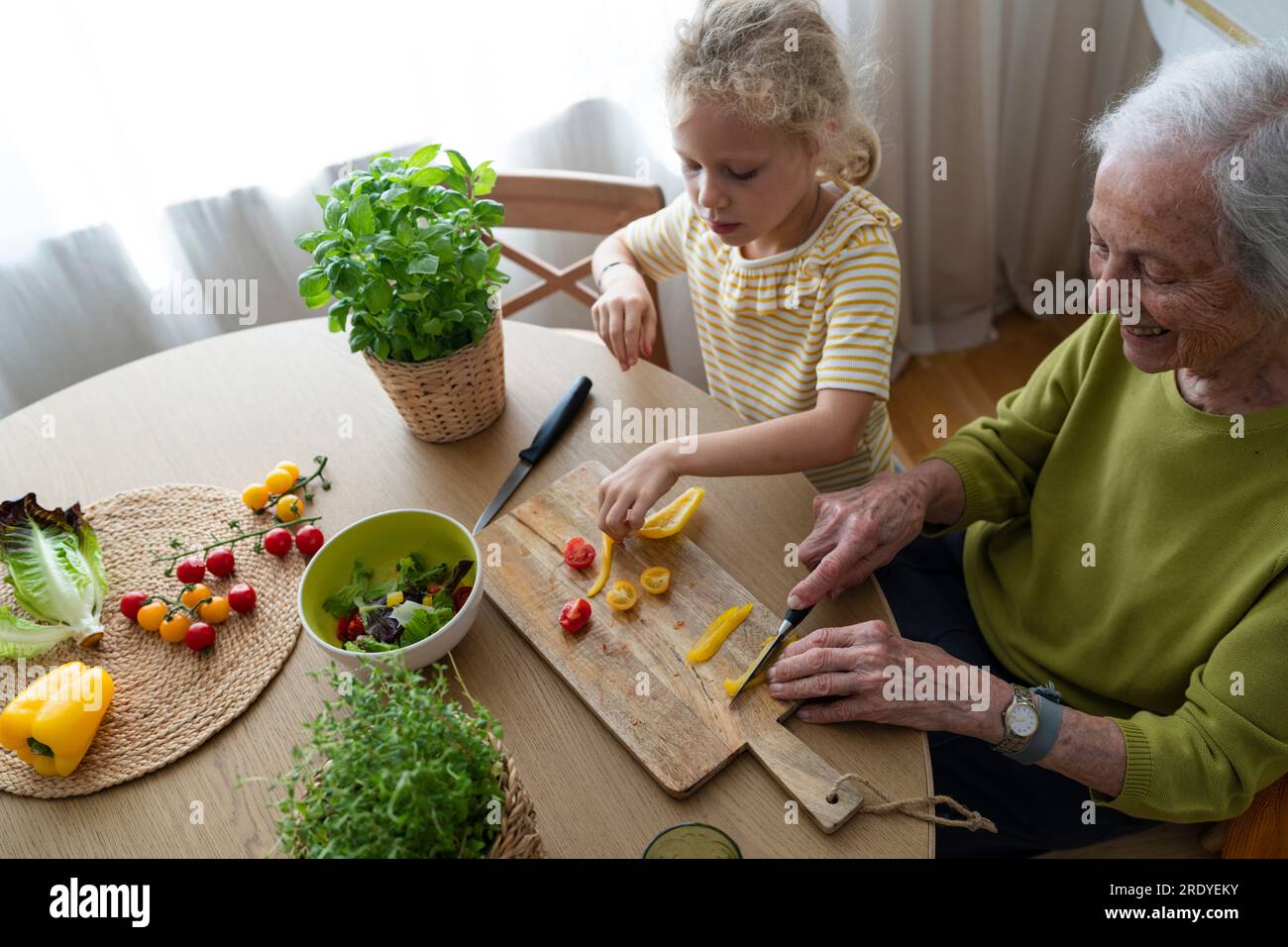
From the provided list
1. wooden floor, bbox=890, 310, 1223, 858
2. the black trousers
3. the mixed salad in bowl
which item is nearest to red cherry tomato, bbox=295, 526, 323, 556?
the mixed salad in bowl

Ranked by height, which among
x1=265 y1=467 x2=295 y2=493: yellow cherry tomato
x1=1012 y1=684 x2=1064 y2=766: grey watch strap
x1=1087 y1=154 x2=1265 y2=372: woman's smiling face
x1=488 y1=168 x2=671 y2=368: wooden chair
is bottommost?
x1=1012 y1=684 x2=1064 y2=766: grey watch strap

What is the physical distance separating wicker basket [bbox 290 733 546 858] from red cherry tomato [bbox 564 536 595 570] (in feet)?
1.11

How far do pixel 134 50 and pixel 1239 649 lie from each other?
6.88 feet

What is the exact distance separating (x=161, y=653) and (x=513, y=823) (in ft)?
1.90

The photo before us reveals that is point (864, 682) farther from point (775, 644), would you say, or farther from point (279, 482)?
point (279, 482)

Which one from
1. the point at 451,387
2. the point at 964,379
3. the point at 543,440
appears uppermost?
the point at 451,387

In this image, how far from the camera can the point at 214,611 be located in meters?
1.22

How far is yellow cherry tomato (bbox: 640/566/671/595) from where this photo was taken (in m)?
1.20

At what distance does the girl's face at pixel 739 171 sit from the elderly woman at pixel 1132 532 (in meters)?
0.40

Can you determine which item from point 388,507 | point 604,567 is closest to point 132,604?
point 388,507

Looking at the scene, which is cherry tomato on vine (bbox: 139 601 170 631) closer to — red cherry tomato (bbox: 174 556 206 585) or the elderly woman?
red cherry tomato (bbox: 174 556 206 585)

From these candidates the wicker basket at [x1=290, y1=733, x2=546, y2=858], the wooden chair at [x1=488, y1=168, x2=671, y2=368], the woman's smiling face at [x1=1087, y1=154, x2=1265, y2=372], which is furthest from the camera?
the wooden chair at [x1=488, y1=168, x2=671, y2=368]

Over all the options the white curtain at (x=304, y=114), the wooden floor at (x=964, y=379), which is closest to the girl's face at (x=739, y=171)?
the white curtain at (x=304, y=114)
